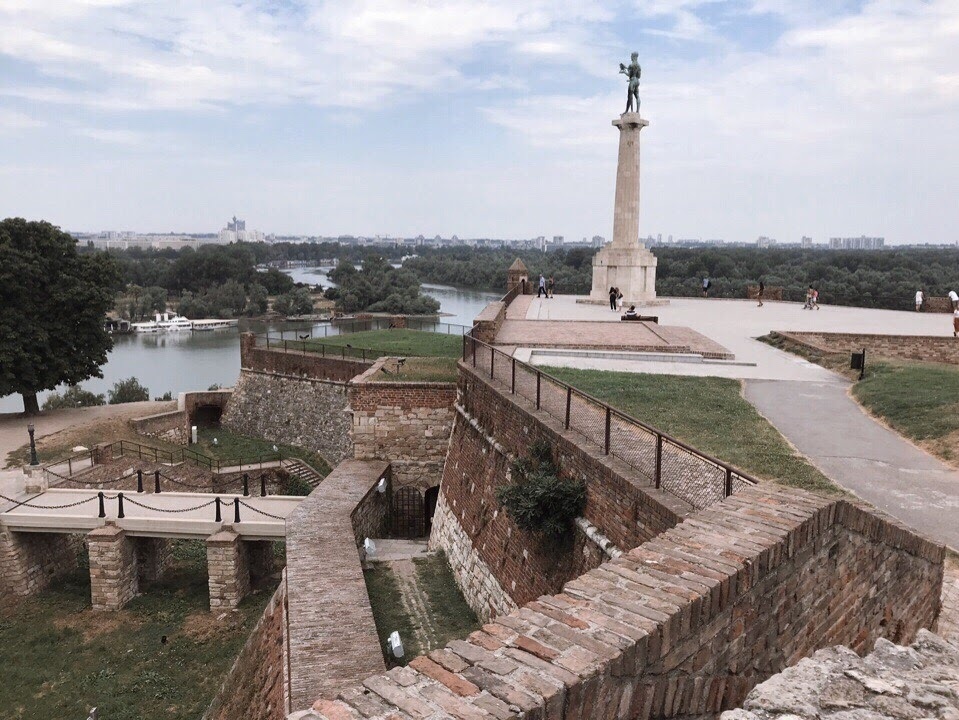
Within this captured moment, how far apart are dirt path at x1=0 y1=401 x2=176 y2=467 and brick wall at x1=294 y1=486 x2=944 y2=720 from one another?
Answer: 22226 mm

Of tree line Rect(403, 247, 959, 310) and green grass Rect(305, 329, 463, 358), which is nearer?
green grass Rect(305, 329, 463, 358)

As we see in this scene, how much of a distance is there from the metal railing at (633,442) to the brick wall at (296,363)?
42.4ft

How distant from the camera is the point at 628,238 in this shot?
1084 inches

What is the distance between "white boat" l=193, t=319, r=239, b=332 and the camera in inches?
2761

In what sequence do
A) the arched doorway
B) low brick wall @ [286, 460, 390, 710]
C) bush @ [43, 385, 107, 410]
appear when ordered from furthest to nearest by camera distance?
bush @ [43, 385, 107, 410] < the arched doorway < low brick wall @ [286, 460, 390, 710]

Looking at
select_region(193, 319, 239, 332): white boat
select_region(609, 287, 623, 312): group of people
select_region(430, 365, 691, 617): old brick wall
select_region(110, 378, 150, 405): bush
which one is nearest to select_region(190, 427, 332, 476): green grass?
select_region(110, 378, 150, 405): bush

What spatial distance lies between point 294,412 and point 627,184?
578 inches

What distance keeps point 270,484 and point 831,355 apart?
15324 millimetres

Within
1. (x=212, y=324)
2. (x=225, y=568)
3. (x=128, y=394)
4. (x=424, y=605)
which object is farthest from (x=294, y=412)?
(x=212, y=324)

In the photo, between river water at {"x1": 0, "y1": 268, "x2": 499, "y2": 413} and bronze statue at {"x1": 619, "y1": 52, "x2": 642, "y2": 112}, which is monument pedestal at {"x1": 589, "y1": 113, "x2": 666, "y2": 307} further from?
river water at {"x1": 0, "y1": 268, "x2": 499, "y2": 413}

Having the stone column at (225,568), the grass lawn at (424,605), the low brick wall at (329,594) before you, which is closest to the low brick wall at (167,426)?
the stone column at (225,568)

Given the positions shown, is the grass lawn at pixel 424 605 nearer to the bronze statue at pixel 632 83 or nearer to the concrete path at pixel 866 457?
the concrete path at pixel 866 457

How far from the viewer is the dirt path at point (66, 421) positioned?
75.8ft

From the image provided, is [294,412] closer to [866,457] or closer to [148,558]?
[148,558]
